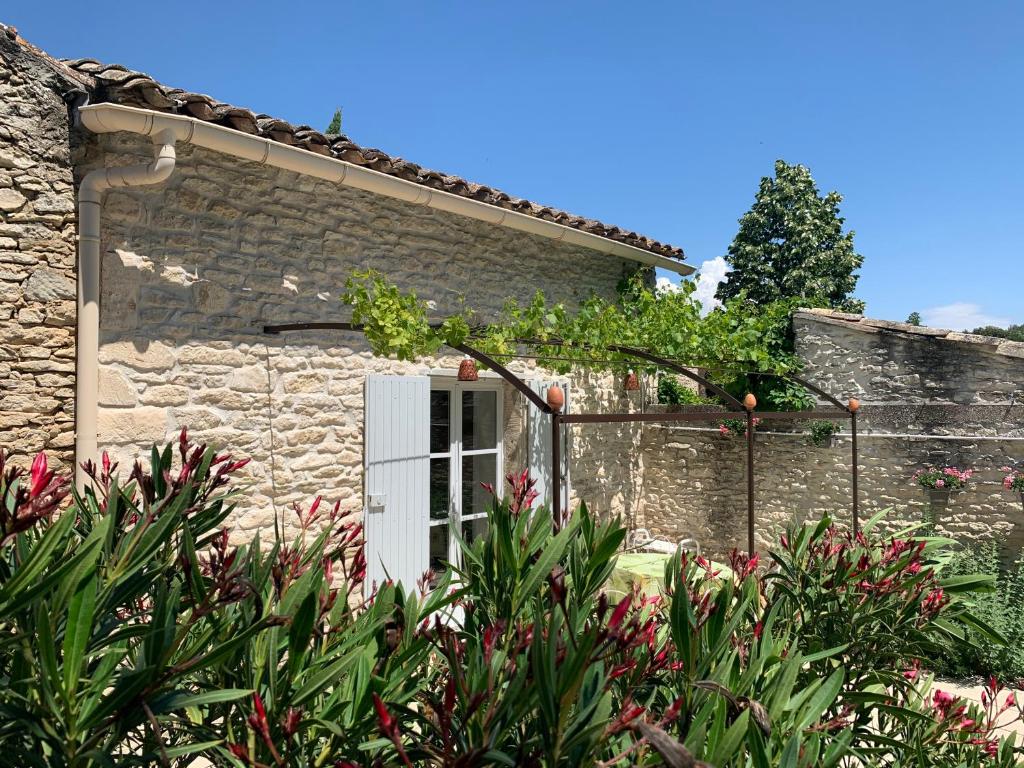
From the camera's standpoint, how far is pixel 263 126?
3834 millimetres

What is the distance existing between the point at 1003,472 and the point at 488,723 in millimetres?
6432

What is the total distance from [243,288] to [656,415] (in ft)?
9.55

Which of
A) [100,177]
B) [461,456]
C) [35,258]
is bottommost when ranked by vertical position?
[461,456]

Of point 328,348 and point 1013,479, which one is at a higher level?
point 328,348

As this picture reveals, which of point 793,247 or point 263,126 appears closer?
point 263,126

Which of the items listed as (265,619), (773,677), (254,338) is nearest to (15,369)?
(254,338)

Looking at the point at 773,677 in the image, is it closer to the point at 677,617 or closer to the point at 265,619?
the point at 677,617

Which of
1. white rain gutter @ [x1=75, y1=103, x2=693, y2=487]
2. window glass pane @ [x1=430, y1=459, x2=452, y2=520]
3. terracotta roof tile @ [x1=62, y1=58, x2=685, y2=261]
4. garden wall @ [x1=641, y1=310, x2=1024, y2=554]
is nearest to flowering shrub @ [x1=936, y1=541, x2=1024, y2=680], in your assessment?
garden wall @ [x1=641, y1=310, x2=1024, y2=554]

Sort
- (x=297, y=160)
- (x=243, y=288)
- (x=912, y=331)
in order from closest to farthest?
(x=297, y=160), (x=243, y=288), (x=912, y=331)

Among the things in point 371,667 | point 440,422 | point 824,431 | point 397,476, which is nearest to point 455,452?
point 440,422

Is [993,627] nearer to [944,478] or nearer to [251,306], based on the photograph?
[944,478]

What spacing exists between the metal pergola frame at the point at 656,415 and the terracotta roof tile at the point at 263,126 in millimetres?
1051

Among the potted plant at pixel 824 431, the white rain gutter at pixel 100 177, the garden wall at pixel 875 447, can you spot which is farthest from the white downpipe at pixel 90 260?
the potted plant at pixel 824 431

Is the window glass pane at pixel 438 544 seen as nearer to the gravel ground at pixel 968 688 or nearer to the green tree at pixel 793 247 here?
the gravel ground at pixel 968 688
